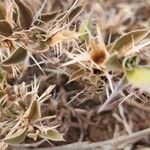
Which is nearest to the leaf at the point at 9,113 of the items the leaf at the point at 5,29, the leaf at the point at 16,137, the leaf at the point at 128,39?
the leaf at the point at 16,137

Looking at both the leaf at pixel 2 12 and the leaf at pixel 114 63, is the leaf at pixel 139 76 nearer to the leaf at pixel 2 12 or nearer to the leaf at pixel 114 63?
the leaf at pixel 114 63

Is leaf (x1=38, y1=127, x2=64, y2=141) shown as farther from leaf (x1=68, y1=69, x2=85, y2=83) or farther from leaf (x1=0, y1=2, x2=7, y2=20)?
leaf (x1=0, y1=2, x2=7, y2=20)

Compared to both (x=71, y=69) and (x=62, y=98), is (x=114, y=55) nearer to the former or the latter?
(x=71, y=69)

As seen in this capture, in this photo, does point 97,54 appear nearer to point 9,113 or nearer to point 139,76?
point 139,76

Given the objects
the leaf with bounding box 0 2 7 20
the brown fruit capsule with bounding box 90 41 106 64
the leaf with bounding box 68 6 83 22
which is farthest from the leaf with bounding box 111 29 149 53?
the leaf with bounding box 0 2 7 20

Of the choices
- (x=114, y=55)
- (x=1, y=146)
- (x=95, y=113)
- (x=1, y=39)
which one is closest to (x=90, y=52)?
(x=114, y=55)
